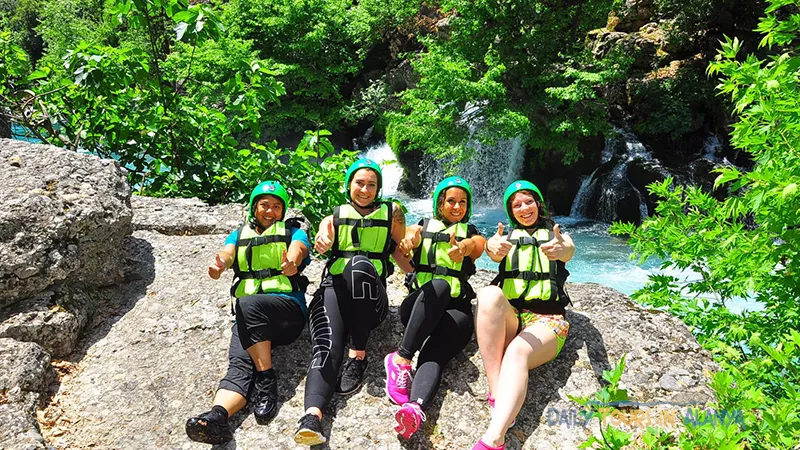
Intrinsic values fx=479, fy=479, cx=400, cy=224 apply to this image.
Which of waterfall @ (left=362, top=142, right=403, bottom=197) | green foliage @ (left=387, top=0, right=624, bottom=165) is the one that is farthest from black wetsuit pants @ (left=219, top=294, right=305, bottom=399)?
waterfall @ (left=362, top=142, right=403, bottom=197)

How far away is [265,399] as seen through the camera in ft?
9.26

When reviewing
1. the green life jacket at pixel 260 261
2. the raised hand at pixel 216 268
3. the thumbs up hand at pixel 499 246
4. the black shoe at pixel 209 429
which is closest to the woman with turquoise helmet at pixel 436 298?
the thumbs up hand at pixel 499 246

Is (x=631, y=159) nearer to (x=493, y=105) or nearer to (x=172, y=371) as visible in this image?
(x=493, y=105)

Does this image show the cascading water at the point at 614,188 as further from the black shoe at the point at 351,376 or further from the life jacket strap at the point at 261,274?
the life jacket strap at the point at 261,274

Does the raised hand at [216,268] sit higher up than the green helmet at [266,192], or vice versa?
the green helmet at [266,192]

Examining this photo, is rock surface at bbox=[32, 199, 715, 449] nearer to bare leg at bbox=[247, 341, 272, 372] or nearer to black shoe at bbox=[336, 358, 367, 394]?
black shoe at bbox=[336, 358, 367, 394]

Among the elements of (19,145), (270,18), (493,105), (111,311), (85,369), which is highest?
(270,18)

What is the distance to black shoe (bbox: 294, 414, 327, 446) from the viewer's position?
8.09ft

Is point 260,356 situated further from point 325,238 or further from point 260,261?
point 325,238

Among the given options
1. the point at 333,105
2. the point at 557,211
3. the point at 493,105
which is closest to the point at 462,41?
the point at 493,105

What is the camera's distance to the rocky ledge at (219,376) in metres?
2.69

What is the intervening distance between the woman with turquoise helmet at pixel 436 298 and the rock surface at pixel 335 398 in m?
0.19

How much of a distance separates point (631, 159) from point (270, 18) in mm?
13680

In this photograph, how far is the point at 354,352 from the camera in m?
3.00
